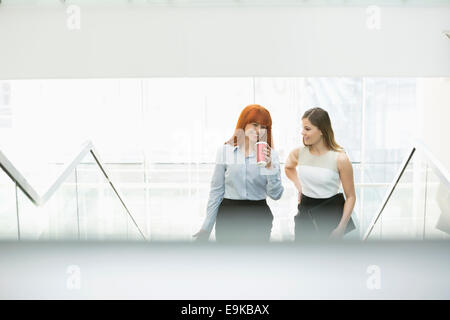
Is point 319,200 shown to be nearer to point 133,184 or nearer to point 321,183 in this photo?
point 321,183

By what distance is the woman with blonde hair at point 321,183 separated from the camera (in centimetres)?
223

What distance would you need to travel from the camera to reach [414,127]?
8578mm

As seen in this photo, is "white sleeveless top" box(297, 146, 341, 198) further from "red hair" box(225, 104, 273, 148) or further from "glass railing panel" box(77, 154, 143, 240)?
"glass railing panel" box(77, 154, 143, 240)

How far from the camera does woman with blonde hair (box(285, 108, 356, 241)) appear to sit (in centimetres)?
223

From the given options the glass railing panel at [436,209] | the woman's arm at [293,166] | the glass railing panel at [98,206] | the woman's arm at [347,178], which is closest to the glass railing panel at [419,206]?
the glass railing panel at [436,209]

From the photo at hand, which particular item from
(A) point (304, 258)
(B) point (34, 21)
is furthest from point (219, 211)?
(B) point (34, 21)

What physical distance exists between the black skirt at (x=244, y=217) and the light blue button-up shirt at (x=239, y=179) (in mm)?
33

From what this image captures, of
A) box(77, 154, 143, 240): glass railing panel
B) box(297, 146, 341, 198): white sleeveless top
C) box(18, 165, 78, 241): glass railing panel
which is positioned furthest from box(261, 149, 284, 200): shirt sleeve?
box(18, 165, 78, 241): glass railing panel

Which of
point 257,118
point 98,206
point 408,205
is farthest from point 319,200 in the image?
point 98,206

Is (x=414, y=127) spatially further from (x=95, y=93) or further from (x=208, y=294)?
(x=208, y=294)

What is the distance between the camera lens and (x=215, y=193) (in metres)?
2.37

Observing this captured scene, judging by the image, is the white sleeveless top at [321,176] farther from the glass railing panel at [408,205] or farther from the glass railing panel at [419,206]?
the glass railing panel at [408,205]

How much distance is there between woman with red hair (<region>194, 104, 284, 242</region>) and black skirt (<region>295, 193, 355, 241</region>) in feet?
0.48
